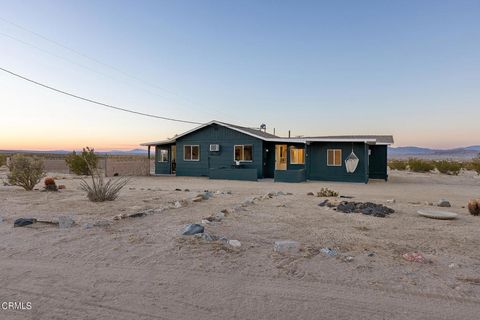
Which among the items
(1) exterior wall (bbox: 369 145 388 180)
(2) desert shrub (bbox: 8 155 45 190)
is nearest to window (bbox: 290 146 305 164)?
(1) exterior wall (bbox: 369 145 388 180)

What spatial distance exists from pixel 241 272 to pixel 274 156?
18.2 metres

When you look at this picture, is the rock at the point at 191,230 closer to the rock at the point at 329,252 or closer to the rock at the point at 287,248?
the rock at the point at 287,248

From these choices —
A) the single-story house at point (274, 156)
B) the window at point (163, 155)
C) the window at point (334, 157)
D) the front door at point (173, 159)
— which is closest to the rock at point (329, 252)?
the single-story house at point (274, 156)

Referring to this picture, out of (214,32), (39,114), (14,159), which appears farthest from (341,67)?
(39,114)

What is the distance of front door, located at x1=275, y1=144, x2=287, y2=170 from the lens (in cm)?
2189

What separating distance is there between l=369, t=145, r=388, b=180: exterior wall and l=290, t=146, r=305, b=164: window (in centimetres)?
487

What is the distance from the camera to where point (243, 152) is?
842 inches

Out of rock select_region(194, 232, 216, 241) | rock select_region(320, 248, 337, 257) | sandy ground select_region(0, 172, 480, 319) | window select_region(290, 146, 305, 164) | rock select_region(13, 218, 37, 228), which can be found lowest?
sandy ground select_region(0, 172, 480, 319)

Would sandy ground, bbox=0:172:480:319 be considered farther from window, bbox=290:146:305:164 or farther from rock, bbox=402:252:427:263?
window, bbox=290:146:305:164

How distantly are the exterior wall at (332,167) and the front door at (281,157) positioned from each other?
7.61 feet

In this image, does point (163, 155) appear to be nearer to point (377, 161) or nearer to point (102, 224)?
point (377, 161)

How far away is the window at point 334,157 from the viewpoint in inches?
778

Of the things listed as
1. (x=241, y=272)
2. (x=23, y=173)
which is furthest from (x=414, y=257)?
(x=23, y=173)

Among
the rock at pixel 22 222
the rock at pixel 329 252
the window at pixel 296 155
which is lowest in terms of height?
the rock at pixel 329 252
